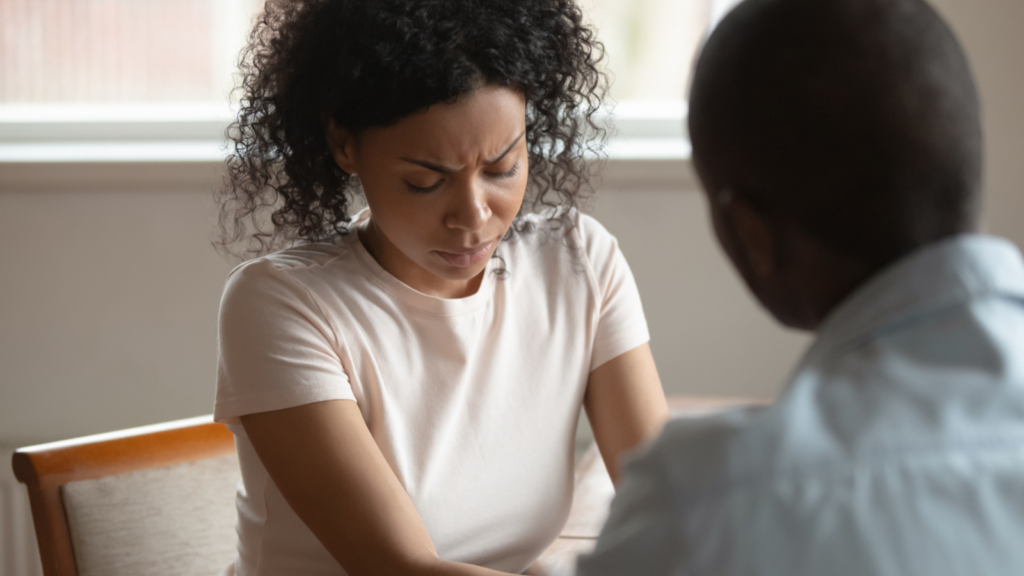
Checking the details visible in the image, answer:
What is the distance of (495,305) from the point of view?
3.90ft

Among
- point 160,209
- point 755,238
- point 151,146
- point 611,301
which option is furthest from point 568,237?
point 151,146

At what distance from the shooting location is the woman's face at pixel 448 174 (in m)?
0.97

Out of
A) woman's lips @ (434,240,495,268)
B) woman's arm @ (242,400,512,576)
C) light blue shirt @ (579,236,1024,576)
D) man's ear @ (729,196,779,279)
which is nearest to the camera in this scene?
light blue shirt @ (579,236,1024,576)

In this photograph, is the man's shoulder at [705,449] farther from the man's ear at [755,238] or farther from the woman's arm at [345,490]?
the woman's arm at [345,490]

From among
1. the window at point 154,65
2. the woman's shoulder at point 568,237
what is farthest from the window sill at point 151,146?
the woman's shoulder at point 568,237

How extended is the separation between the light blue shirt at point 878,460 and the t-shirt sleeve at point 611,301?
2.34 feet

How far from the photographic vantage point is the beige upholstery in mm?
1253

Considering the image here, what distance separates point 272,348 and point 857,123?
2.33ft

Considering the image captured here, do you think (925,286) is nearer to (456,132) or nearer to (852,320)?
(852,320)

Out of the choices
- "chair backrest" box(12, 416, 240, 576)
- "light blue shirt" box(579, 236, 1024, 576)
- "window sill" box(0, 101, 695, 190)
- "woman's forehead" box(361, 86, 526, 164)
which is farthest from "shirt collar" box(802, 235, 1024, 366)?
"window sill" box(0, 101, 695, 190)

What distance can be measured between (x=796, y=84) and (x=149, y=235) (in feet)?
5.97

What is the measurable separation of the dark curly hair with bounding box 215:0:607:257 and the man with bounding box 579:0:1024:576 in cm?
45

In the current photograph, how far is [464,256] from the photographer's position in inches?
41.7

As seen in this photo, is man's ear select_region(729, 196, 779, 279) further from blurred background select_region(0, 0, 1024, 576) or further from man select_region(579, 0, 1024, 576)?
blurred background select_region(0, 0, 1024, 576)
